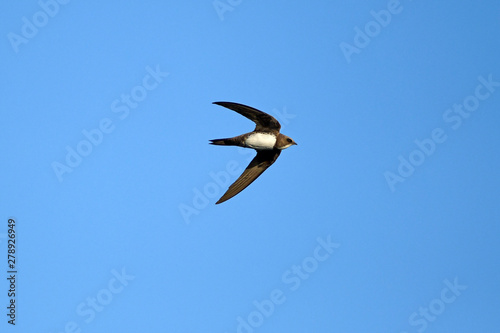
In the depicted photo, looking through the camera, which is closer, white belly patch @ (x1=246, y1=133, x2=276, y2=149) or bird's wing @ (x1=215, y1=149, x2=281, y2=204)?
white belly patch @ (x1=246, y1=133, x2=276, y2=149)

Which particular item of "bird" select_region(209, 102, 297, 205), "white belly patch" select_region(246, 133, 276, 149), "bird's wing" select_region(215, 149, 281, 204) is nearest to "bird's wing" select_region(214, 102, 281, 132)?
"bird" select_region(209, 102, 297, 205)

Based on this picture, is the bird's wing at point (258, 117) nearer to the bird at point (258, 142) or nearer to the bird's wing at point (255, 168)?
the bird at point (258, 142)

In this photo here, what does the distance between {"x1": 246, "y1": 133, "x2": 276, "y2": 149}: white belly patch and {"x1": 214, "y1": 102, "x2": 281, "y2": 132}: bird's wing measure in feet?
0.49

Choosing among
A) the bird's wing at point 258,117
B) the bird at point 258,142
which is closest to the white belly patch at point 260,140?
the bird at point 258,142

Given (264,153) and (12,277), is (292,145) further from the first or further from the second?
(12,277)

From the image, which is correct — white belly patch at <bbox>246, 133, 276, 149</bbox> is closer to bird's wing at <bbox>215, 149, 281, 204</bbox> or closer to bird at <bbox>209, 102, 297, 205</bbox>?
bird at <bbox>209, 102, 297, 205</bbox>

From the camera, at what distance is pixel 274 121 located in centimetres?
1894

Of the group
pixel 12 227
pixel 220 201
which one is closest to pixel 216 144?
pixel 220 201

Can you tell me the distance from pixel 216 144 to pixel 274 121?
142 cm

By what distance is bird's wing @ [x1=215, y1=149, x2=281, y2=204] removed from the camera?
784 inches

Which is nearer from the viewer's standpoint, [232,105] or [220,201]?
[232,105]

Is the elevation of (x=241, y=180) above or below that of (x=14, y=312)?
above

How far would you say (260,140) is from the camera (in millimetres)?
19281

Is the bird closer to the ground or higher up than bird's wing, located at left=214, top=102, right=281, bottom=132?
closer to the ground
